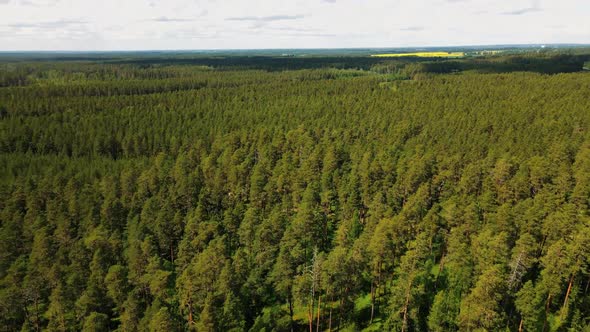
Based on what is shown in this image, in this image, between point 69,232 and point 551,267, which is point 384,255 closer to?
point 551,267

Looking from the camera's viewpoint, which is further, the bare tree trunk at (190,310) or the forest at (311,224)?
the bare tree trunk at (190,310)

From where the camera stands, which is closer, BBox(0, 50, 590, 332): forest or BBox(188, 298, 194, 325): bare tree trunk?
BBox(0, 50, 590, 332): forest

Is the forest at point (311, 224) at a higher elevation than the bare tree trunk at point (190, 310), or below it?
higher

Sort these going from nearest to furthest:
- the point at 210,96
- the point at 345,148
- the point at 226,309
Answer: the point at 226,309 < the point at 345,148 < the point at 210,96

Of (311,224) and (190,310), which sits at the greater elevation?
(311,224)

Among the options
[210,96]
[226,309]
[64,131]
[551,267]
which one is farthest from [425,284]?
[210,96]

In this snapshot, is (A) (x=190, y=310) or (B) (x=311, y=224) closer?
(A) (x=190, y=310)

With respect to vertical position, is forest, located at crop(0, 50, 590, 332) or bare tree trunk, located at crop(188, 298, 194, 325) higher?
forest, located at crop(0, 50, 590, 332)

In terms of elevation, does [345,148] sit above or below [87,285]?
above
